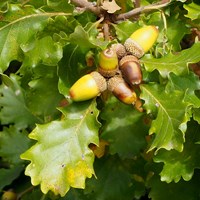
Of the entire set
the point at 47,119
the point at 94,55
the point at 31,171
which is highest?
the point at 94,55

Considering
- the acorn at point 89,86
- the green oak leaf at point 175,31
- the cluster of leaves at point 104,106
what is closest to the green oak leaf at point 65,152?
the cluster of leaves at point 104,106

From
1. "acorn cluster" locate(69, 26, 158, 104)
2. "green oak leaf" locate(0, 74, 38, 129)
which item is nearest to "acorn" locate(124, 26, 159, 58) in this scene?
"acorn cluster" locate(69, 26, 158, 104)

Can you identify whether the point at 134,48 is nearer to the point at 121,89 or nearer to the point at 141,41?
the point at 141,41

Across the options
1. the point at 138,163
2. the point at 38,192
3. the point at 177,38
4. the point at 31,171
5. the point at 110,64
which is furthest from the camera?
the point at 38,192

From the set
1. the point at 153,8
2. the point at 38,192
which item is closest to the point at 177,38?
the point at 153,8

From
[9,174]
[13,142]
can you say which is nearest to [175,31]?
[13,142]

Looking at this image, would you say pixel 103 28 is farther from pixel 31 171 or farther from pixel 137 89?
pixel 31 171
